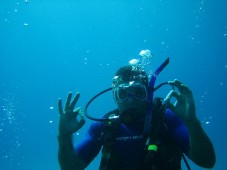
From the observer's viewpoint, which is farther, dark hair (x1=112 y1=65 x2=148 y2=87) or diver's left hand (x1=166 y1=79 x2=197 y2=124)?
dark hair (x1=112 y1=65 x2=148 y2=87)

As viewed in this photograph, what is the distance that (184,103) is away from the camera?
351cm

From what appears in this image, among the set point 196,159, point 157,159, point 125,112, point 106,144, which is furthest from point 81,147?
point 196,159

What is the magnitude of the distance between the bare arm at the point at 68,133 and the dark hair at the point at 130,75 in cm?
68

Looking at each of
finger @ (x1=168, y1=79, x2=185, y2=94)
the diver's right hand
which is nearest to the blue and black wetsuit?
the diver's right hand

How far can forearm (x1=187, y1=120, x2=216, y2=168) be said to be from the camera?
3.43 m

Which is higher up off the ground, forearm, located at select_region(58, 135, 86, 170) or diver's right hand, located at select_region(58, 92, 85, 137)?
diver's right hand, located at select_region(58, 92, 85, 137)

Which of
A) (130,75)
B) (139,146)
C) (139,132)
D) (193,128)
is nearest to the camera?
(193,128)

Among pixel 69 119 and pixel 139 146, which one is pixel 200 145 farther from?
pixel 69 119

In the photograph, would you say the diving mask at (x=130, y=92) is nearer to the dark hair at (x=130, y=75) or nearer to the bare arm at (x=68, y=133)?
the dark hair at (x=130, y=75)

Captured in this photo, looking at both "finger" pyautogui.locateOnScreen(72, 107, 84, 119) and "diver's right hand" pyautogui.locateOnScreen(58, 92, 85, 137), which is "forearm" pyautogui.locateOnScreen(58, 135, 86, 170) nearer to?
"diver's right hand" pyautogui.locateOnScreen(58, 92, 85, 137)

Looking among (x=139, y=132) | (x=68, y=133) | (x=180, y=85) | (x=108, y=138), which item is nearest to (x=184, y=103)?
(x=180, y=85)

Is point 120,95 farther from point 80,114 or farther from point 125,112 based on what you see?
point 80,114

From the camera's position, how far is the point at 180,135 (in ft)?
12.3

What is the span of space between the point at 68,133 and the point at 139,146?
0.83m
